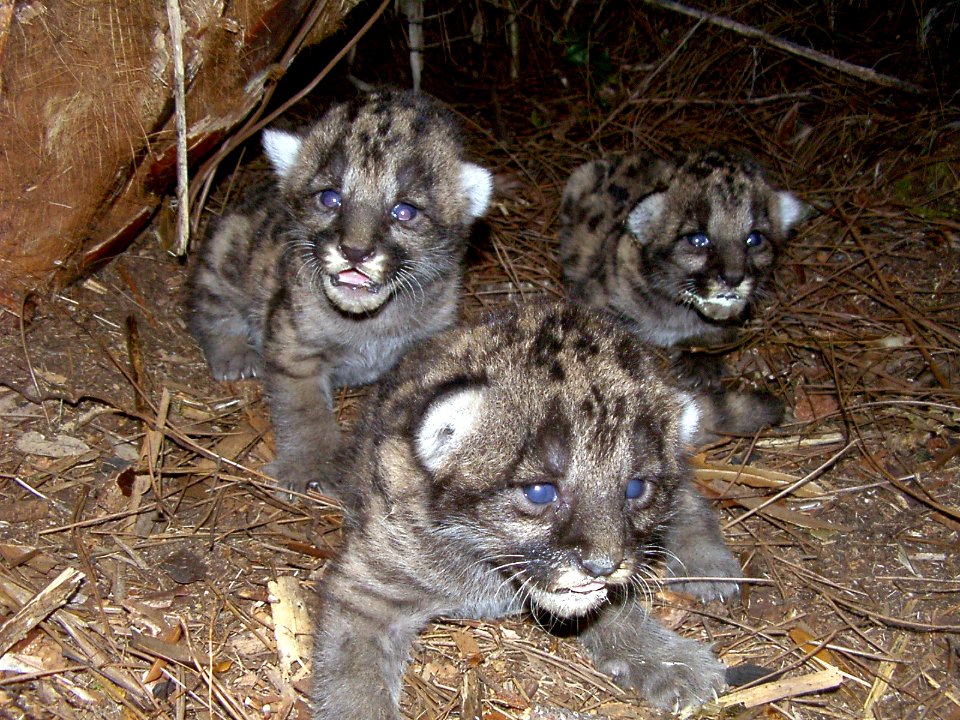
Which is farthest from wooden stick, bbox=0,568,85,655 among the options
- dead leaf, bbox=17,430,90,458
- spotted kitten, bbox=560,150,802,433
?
spotted kitten, bbox=560,150,802,433

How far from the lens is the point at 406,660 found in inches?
163

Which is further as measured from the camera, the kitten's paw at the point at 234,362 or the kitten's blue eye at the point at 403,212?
the kitten's paw at the point at 234,362

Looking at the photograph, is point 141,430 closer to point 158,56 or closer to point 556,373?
point 158,56

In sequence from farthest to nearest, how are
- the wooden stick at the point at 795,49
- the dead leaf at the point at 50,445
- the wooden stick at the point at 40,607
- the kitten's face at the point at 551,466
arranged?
the wooden stick at the point at 795,49, the dead leaf at the point at 50,445, the wooden stick at the point at 40,607, the kitten's face at the point at 551,466

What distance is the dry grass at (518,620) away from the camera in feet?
12.9

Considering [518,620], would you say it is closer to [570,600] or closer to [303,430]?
[570,600]

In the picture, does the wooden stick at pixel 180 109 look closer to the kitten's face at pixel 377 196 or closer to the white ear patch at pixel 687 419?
the kitten's face at pixel 377 196

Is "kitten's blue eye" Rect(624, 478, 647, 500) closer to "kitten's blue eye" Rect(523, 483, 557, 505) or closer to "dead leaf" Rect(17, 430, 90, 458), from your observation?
"kitten's blue eye" Rect(523, 483, 557, 505)

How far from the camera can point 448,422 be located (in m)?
3.52

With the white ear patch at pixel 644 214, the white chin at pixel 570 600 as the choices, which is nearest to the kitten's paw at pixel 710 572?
the white chin at pixel 570 600

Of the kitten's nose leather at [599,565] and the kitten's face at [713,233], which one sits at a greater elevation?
the kitten's nose leather at [599,565]

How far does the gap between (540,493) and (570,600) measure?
423 mm

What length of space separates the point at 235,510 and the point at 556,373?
217 cm

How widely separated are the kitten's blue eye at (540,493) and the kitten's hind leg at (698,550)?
52.2 inches
